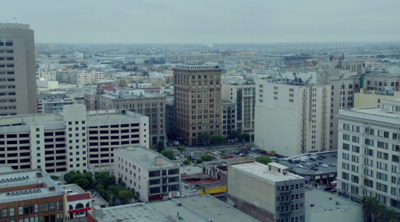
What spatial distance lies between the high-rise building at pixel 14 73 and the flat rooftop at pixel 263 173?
5914cm

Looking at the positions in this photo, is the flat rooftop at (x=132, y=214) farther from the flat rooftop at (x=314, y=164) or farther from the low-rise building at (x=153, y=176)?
the flat rooftop at (x=314, y=164)

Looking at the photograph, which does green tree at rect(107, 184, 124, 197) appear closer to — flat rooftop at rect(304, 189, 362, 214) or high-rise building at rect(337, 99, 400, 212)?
flat rooftop at rect(304, 189, 362, 214)

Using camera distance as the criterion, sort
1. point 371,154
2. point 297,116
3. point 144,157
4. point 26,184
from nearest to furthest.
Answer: point 26,184 → point 371,154 → point 144,157 → point 297,116

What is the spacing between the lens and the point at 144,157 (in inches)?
2886

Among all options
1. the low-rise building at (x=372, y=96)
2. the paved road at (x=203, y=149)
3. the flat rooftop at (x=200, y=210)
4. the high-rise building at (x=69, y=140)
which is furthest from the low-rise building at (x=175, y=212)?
the low-rise building at (x=372, y=96)

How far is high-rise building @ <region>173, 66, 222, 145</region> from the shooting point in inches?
4532

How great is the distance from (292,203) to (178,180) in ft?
58.0

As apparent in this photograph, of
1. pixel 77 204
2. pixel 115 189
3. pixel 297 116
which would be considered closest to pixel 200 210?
pixel 77 204

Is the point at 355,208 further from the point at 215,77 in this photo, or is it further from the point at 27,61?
the point at 27,61

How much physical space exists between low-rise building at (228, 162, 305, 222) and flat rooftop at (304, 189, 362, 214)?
2.80 m

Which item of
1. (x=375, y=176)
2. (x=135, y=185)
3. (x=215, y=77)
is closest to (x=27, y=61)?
(x=215, y=77)

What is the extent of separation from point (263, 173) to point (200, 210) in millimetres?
8277

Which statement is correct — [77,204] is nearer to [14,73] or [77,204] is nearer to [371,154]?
[371,154]

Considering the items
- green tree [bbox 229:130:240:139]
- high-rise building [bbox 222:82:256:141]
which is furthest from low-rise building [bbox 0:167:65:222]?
high-rise building [bbox 222:82:256:141]
